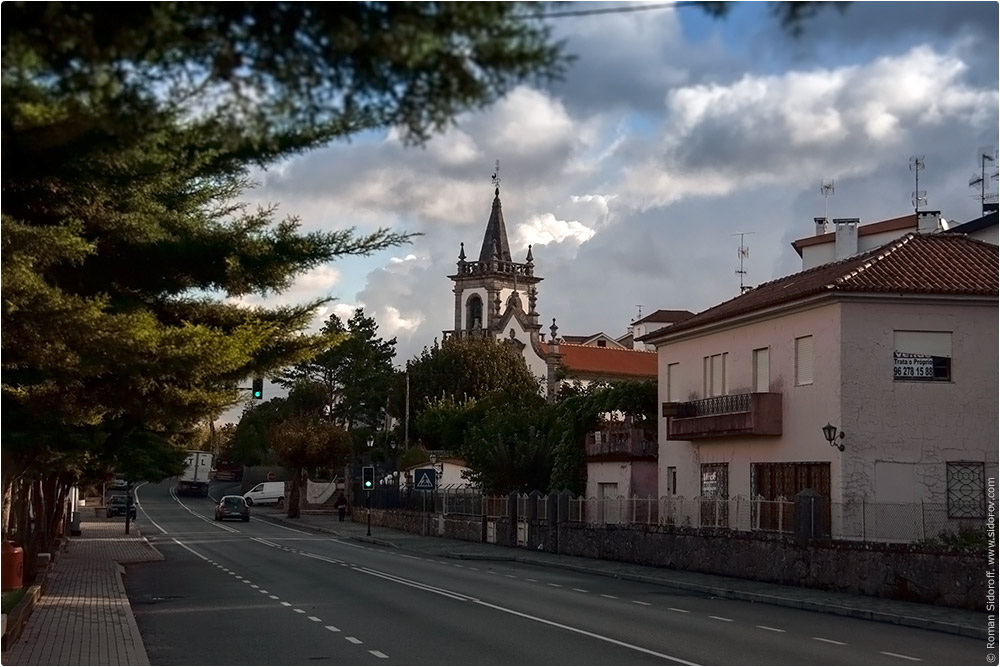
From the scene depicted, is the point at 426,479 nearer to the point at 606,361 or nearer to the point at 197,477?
the point at 197,477

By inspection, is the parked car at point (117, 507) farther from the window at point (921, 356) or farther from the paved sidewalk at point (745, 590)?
the window at point (921, 356)

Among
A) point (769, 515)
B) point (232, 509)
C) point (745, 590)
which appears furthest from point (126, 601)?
point (232, 509)

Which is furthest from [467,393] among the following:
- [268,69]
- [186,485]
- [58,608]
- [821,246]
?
[268,69]

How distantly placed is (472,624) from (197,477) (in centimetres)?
8584

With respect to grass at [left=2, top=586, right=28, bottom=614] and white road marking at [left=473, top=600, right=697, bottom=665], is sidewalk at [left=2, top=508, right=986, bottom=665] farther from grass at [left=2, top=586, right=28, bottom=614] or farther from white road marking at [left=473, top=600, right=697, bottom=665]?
white road marking at [left=473, top=600, right=697, bottom=665]

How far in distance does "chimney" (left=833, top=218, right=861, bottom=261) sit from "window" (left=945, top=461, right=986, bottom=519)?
1319 centimetres

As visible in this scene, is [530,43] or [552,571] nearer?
[530,43]

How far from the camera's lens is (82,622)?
1858 centimetres

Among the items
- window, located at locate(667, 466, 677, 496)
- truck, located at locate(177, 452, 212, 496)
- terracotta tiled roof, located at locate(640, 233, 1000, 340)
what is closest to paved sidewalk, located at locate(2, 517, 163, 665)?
window, located at locate(667, 466, 677, 496)

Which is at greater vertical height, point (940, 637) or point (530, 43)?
point (530, 43)

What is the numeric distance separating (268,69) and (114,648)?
11.1 metres

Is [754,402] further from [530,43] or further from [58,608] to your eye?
[530,43]

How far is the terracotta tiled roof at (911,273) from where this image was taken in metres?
30.4

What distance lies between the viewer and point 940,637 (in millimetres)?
18812
